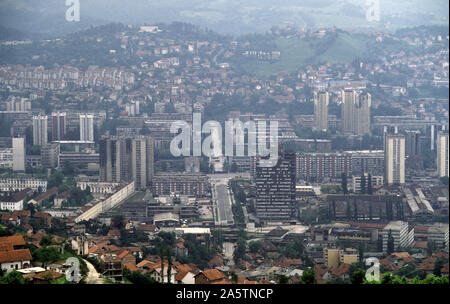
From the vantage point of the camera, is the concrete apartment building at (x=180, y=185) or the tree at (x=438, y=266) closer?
the tree at (x=438, y=266)

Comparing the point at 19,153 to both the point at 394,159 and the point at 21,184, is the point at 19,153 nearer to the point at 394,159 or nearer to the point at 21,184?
the point at 21,184

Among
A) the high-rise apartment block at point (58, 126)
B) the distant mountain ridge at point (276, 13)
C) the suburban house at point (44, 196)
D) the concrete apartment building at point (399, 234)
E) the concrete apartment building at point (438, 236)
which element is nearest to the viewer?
the concrete apartment building at point (399, 234)

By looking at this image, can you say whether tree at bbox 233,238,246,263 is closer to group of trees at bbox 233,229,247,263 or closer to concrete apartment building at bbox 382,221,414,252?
group of trees at bbox 233,229,247,263

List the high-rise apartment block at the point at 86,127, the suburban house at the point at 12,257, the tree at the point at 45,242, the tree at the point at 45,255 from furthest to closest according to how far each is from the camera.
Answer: the high-rise apartment block at the point at 86,127 < the tree at the point at 45,242 < the tree at the point at 45,255 < the suburban house at the point at 12,257

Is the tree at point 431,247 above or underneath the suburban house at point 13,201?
underneath

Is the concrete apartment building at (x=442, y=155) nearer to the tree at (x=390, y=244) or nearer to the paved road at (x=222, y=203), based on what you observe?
the paved road at (x=222, y=203)

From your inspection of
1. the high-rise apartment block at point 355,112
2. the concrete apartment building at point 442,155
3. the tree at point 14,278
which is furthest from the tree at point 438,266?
the high-rise apartment block at point 355,112
